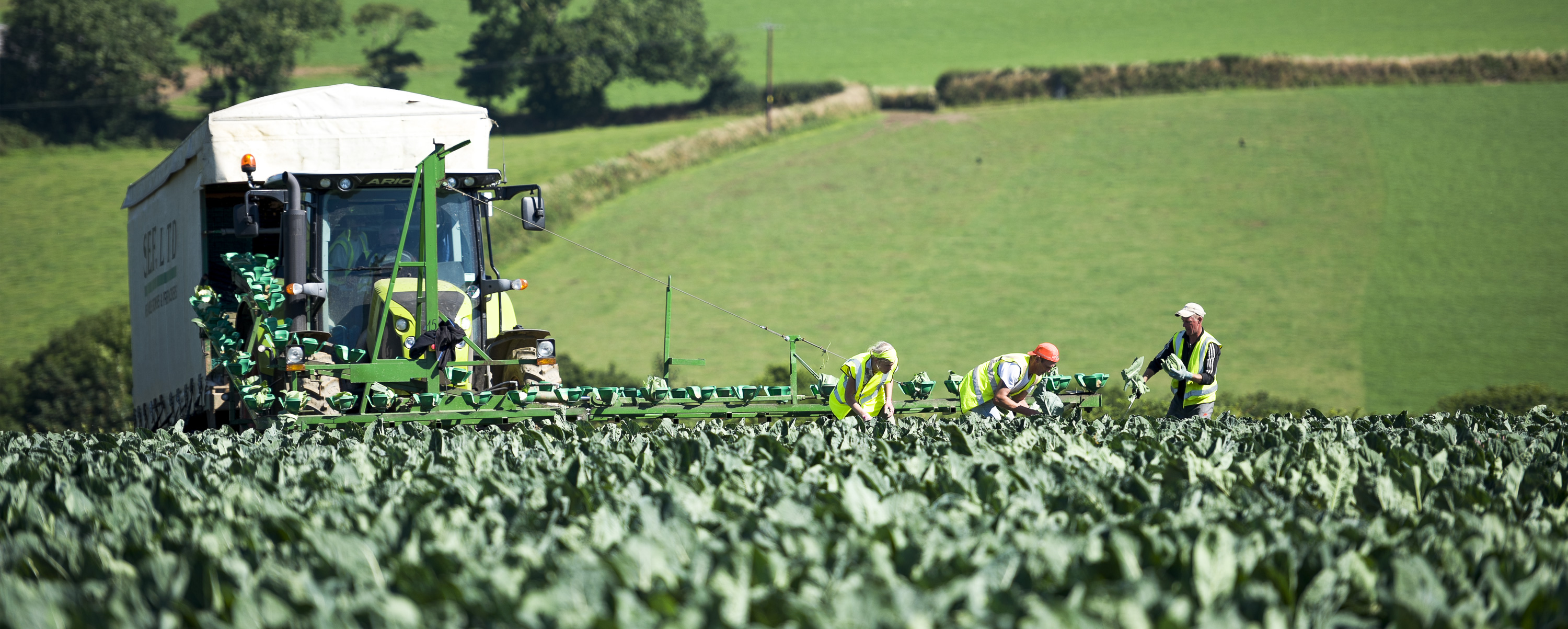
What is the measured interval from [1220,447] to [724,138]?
46.0 m

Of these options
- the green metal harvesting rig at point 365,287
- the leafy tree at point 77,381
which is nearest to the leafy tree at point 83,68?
the leafy tree at point 77,381

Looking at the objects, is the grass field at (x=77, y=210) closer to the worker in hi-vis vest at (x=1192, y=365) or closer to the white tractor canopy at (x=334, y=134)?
the white tractor canopy at (x=334, y=134)

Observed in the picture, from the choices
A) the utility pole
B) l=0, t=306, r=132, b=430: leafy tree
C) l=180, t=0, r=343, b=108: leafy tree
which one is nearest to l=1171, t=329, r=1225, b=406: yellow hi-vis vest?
l=0, t=306, r=132, b=430: leafy tree

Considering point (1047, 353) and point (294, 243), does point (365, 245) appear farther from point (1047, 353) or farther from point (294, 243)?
point (1047, 353)

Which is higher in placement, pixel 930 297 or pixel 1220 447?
pixel 1220 447

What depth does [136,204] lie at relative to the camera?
13859mm

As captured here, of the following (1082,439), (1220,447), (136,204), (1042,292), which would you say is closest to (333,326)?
(136,204)

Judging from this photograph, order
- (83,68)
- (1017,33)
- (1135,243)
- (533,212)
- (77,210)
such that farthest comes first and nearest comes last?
(1017,33) → (83,68) → (77,210) → (1135,243) → (533,212)

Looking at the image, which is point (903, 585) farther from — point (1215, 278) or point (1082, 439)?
point (1215, 278)

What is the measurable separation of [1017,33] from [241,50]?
41.4 metres

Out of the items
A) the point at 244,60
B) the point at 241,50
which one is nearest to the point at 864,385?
the point at 241,50

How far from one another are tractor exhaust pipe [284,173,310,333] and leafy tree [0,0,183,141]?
5424cm

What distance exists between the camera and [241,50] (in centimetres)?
5991

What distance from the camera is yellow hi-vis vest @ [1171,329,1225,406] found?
9953mm
